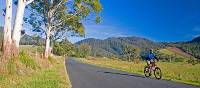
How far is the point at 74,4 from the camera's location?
125 feet

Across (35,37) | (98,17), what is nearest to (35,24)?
(35,37)

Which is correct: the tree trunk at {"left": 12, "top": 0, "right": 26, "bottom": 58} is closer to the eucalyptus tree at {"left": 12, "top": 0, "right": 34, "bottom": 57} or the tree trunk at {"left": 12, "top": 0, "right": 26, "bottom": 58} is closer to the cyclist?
the eucalyptus tree at {"left": 12, "top": 0, "right": 34, "bottom": 57}

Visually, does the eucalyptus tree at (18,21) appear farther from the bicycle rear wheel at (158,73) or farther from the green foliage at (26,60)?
the bicycle rear wheel at (158,73)

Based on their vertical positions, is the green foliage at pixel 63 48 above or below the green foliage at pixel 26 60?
above

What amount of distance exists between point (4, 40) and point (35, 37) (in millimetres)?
27504

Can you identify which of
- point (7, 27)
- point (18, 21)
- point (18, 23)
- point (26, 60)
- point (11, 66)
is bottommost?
point (11, 66)

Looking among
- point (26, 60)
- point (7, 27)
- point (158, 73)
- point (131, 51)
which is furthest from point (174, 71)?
point (131, 51)

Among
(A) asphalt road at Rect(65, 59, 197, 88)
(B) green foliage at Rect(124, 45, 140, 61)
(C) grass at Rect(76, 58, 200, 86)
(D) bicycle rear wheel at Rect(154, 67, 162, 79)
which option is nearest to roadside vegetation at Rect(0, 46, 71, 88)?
(A) asphalt road at Rect(65, 59, 197, 88)

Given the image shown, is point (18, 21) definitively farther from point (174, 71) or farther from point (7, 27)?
point (174, 71)

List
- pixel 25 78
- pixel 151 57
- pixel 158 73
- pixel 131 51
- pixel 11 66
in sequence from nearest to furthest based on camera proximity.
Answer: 1. pixel 25 78
2. pixel 11 66
3. pixel 158 73
4. pixel 151 57
5. pixel 131 51

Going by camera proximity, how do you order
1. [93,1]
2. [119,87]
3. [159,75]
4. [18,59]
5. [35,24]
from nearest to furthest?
[119,87], [18,59], [159,75], [93,1], [35,24]

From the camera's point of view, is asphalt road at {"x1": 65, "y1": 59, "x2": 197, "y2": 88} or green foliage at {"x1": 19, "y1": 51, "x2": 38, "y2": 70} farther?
green foliage at {"x1": 19, "y1": 51, "x2": 38, "y2": 70}

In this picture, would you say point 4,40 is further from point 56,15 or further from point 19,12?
point 56,15

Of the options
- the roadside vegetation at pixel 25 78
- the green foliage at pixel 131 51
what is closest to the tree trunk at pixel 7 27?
the roadside vegetation at pixel 25 78
